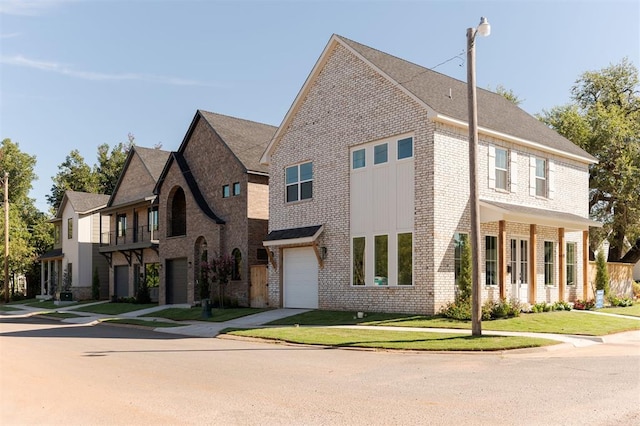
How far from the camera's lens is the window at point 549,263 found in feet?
85.4

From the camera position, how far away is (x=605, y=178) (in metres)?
36.0

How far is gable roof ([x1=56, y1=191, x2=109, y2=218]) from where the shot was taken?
160ft

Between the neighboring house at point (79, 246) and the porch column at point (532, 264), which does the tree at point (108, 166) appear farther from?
the porch column at point (532, 264)

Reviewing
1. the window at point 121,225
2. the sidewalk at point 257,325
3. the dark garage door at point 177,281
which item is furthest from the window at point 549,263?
the window at point 121,225

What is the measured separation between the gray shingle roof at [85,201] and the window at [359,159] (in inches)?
1211

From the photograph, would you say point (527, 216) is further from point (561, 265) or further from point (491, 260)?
point (561, 265)

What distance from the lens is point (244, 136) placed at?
35031 millimetres

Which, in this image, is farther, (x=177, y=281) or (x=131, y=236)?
(x=131, y=236)

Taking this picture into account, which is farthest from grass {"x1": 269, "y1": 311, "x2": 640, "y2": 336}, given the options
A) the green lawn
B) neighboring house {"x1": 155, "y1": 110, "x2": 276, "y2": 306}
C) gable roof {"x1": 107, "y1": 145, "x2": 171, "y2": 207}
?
gable roof {"x1": 107, "y1": 145, "x2": 171, "y2": 207}

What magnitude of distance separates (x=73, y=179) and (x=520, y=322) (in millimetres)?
59215

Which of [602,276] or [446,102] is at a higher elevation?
[446,102]

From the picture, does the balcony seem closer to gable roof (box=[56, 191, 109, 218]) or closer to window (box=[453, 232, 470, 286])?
gable roof (box=[56, 191, 109, 218])

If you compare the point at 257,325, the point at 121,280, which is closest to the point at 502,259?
the point at 257,325

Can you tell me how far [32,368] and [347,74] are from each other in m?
16.7
